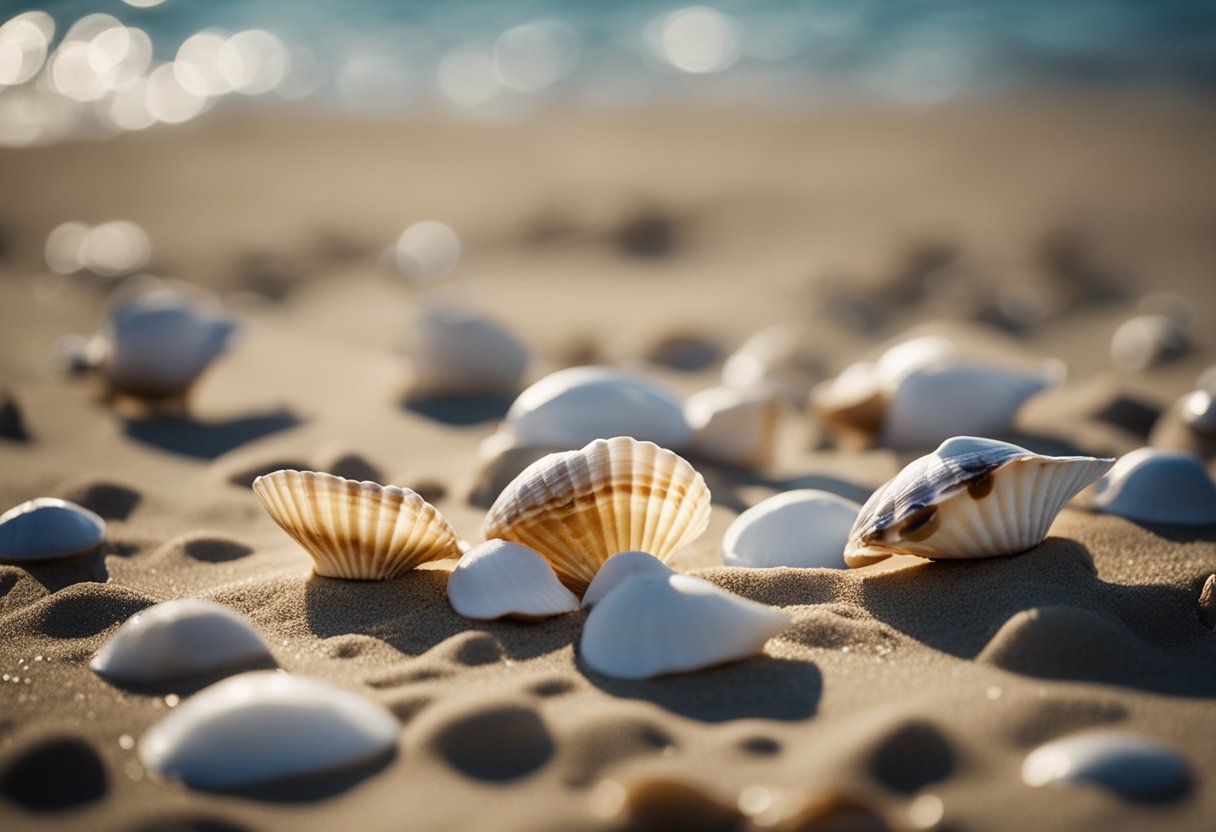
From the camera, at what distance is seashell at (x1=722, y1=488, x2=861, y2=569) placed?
2.34m

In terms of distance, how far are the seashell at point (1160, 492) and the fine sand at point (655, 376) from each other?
0.06 meters

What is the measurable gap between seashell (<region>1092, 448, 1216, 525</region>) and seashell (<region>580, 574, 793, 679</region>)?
3.65 ft

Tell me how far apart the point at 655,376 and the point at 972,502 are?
213 centimetres

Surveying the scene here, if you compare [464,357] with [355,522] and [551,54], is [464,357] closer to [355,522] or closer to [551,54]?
[355,522]

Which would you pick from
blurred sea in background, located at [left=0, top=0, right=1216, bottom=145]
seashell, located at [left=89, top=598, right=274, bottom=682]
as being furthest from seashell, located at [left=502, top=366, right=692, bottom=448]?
blurred sea in background, located at [left=0, top=0, right=1216, bottom=145]

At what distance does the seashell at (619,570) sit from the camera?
2.08 m

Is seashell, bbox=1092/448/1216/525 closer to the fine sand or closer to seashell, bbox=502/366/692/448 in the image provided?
the fine sand

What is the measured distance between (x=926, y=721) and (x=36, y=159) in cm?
704

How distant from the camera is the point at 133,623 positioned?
75.8 inches

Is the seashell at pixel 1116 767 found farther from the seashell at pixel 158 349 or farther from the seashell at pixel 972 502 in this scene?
the seashell at pixel 158 349

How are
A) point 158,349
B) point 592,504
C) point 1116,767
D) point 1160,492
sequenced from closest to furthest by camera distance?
1. point 1116,767
2. point 592,504
3. point 1160,492
4. point 158,349

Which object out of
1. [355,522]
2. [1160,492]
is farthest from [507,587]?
[1160,492]

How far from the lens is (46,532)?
2.40m

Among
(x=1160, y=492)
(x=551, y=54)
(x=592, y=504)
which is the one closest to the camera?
(x=592, y=504)
